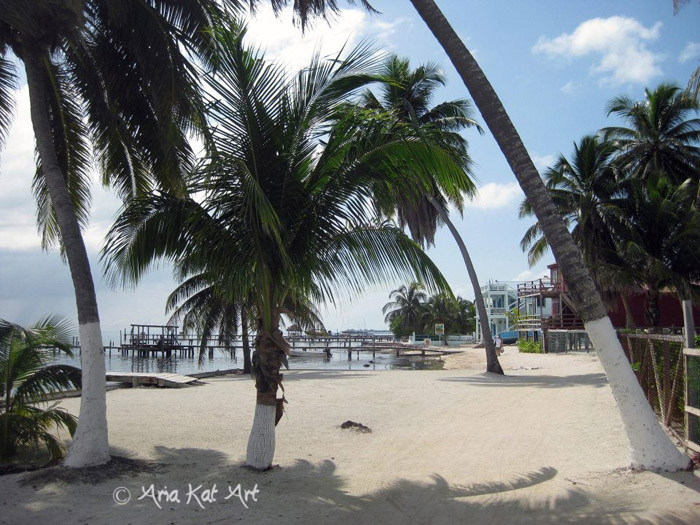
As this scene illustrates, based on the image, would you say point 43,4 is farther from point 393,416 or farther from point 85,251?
point 393,416

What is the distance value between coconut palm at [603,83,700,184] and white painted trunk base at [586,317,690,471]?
23629 millimetres

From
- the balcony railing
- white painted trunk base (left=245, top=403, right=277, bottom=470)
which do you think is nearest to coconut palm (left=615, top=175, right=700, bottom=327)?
white painted trunk base (left=245, top=403, right=277, bottom=470)

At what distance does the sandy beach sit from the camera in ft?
18.2

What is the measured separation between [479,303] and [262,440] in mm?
18631

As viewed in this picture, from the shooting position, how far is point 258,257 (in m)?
7.04

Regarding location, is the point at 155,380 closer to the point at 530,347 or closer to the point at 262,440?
the point at 262,440

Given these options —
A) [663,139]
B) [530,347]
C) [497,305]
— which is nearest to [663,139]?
[663,139]

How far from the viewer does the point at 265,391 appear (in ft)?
23.6

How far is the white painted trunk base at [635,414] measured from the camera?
6023mm

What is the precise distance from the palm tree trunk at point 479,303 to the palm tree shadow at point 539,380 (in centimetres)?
93

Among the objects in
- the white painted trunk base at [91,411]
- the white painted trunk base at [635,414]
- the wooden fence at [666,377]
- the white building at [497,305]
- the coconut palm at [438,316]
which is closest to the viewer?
the white painted trunk base at [635,414]

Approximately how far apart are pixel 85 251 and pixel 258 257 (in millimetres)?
2505

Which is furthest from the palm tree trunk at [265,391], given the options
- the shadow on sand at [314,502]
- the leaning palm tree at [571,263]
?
the leaning palm tree at [571,263]

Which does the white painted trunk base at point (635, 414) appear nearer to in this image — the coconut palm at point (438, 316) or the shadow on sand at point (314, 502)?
the shadow on sand at point (314, 502)
